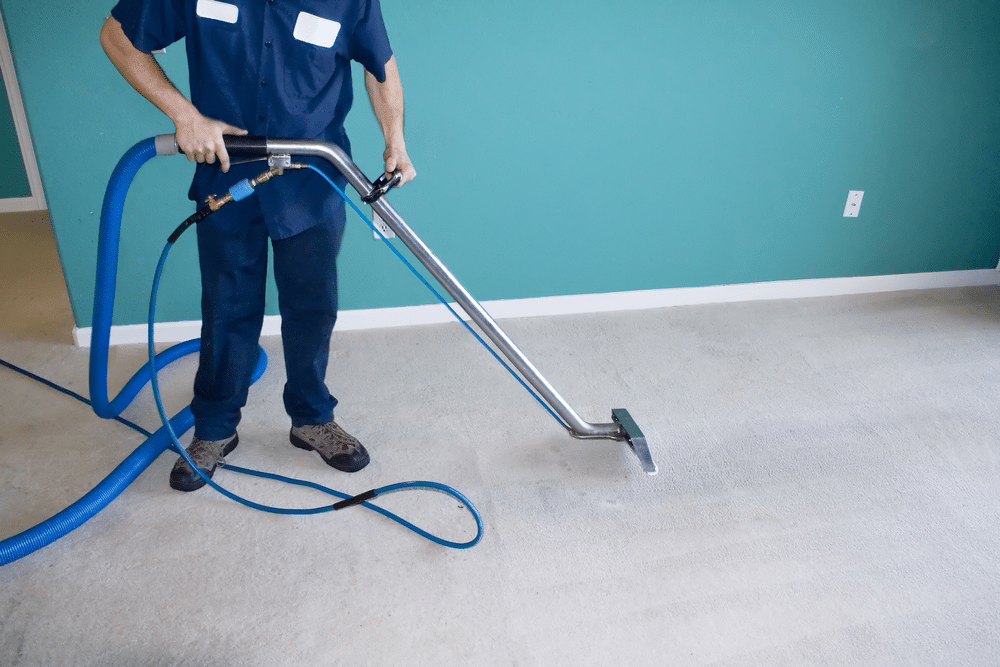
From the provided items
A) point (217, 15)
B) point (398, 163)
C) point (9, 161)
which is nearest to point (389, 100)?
point (398, 163)

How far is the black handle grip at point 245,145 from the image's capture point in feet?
4.21

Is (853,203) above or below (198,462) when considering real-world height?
above

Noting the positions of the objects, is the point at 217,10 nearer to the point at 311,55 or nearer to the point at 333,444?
the point at 311,55

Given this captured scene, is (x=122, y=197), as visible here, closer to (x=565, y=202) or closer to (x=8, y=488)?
(x=8, y=488)

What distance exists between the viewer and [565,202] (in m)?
2.40

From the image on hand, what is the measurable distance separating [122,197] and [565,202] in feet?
4.58

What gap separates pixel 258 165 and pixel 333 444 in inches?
27.6

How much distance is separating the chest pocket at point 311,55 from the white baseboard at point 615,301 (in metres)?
1.09

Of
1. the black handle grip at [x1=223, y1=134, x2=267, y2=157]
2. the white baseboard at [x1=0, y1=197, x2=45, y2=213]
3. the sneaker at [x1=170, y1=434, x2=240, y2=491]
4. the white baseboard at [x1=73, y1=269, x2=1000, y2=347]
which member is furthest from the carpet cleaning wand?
the white baseboard at [x1=0, y1=197, x2=45, y2=213]

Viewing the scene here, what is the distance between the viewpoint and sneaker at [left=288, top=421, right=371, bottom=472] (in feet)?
5.73

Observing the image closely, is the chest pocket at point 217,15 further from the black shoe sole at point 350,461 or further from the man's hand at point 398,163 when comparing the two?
the black shoe sole at point 350,461

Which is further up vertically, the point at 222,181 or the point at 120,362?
the point at 222,181

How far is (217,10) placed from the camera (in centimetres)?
129

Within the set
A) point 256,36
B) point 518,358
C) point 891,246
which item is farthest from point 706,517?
point 891,246
